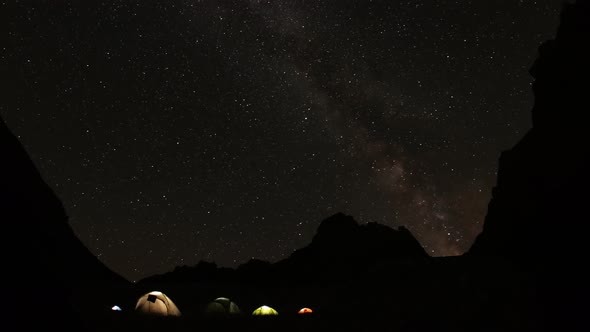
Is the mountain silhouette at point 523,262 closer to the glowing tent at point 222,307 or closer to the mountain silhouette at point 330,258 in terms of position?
the glowing tent at point 222,307

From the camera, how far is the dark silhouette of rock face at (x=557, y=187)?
18.3 m

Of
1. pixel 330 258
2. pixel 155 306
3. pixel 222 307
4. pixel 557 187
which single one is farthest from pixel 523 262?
pixel 330 258

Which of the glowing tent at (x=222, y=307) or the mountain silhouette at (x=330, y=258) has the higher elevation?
the mountain silhouette at (x=330, y=258)

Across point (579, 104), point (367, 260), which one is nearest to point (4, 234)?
point (579, 104)

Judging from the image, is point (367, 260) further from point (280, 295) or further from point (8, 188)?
point (8, 188)

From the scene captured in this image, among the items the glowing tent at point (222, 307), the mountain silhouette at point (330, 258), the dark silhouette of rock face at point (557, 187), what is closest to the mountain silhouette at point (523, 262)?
the dark silhouette of rock face at point (557, 187)

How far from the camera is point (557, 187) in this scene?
20.8m

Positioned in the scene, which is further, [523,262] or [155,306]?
[155,306]

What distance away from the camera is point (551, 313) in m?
17.5

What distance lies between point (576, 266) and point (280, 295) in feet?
172

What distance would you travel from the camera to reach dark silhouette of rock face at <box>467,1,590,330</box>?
1828 centimetres

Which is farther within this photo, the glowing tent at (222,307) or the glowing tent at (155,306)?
the glowing tent at (222,307)

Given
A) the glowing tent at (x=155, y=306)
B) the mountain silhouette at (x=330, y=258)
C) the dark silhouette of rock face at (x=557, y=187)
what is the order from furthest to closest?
the mountain silhouette at (x=330, y=258) → the glowing tent at (x=155, y=306) → the dark silhouette of rock face at (x=557, y=187)

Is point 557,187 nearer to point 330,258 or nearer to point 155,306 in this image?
point 155,306
